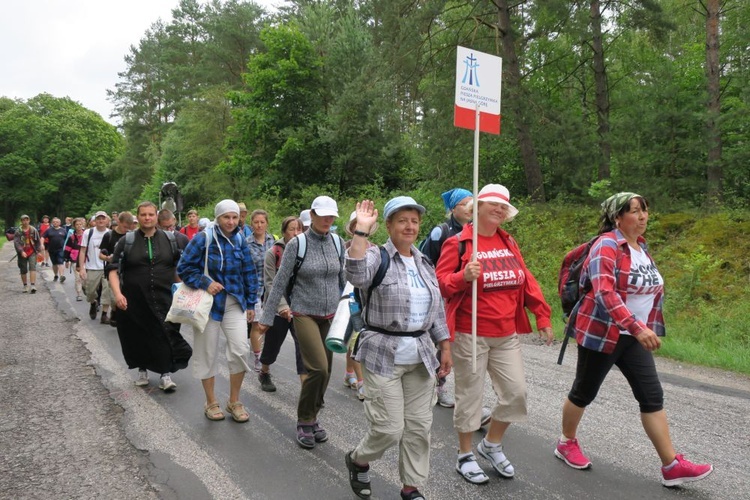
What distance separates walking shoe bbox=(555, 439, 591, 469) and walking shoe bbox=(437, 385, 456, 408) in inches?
55.3

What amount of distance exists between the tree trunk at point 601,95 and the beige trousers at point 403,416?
12.5m

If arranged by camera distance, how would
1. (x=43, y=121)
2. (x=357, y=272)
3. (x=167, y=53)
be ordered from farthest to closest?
(x=43, y=121) < (x=167, y=53) < (x=357, y=272)

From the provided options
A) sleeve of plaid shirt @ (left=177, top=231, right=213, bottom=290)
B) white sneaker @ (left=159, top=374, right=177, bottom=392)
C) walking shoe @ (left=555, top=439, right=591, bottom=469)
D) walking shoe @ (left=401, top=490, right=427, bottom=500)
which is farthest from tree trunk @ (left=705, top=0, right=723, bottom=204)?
white sneaker @ (left=159, top=374, right=177, bottom=392)

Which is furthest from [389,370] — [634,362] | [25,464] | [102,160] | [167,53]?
[102,160]

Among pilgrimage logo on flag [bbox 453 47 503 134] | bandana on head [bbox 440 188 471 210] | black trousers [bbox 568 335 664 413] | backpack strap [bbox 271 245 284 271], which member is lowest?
black trousers [bbox 568 335 664 413]

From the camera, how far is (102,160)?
217 feet

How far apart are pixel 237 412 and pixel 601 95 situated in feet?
47.6

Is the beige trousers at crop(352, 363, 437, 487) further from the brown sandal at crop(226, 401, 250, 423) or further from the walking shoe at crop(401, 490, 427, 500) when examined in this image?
the brown sandal at crop(226, 401, 250, 423)

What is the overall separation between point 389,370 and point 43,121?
7432cm

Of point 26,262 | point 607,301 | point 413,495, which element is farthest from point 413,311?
point 26,262

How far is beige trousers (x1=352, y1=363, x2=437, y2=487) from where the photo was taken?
10.6 feet

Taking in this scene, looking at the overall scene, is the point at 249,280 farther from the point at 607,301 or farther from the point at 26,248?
the point at 26,248

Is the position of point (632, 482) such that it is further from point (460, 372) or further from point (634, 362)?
point (460, 372)

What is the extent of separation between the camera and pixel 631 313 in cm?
346
